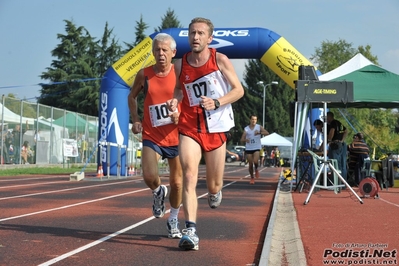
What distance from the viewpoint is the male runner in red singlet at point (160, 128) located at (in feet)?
24.3

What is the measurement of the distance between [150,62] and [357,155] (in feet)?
28.6

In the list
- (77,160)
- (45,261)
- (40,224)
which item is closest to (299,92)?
(40,224)

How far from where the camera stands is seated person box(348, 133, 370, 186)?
17.5m

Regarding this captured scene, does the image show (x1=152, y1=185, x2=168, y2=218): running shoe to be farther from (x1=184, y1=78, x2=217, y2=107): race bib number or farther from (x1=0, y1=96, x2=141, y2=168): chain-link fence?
(x1=0, y1=96, x2=141, y2=168): chain-link fence

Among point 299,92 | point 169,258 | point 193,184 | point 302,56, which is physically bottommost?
point 169,258

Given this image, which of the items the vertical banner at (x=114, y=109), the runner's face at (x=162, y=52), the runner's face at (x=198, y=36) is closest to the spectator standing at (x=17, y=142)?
the vertical banner at (x=114, y=109)

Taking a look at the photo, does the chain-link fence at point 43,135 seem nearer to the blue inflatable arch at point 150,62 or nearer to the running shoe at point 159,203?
the blue inflatable arch at point 150,62

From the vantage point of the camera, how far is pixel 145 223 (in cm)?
891

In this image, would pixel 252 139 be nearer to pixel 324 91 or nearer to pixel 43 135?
pixel 324 91

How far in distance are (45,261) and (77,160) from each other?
33393 millimetres

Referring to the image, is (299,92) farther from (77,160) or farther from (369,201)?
(77,160)

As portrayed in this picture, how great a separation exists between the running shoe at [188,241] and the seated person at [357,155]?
1161 centimetres

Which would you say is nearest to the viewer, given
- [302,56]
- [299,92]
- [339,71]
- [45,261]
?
[45,261]

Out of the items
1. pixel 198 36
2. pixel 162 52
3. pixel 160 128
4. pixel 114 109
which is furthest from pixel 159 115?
pixel 114 109
